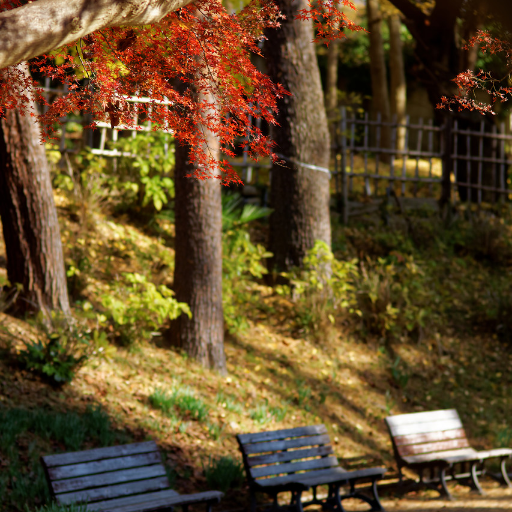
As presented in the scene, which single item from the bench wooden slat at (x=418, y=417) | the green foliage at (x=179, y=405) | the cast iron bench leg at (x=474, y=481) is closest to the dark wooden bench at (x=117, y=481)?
the green foliage at (x=179, y=405)

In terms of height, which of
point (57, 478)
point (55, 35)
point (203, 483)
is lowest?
point (203, 483)

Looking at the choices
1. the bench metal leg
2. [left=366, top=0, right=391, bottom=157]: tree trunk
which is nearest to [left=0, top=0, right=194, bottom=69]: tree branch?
the bench metal leg

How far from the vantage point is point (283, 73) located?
732cm

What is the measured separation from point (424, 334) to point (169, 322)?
345cm

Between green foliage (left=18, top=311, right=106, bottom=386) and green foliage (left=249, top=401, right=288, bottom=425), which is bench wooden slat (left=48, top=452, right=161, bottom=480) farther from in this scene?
green foliage (left=249, top=401, right=288, bottom=425)

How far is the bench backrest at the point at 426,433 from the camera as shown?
209 inches

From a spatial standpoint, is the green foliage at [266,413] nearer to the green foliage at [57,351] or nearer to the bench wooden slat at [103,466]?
the bench wooden slat at [103,466]

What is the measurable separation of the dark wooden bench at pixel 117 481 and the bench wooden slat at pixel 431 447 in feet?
7.09

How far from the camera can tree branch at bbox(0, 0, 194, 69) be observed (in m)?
1.67

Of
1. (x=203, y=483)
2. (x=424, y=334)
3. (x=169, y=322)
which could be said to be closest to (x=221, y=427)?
(x=203, y=483)

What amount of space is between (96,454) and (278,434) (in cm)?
151

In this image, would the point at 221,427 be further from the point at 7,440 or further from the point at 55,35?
the point at 55,35

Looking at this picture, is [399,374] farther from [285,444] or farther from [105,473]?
[105,473]

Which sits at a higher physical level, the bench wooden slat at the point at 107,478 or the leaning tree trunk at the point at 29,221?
the leaning tree trunk at the point at 29,221
